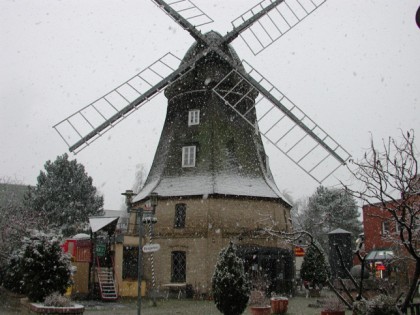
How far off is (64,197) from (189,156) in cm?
2091

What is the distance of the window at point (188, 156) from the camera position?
2316cm

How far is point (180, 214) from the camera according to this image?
22.6 meters

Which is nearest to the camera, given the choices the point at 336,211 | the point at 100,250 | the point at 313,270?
the point at 100,250

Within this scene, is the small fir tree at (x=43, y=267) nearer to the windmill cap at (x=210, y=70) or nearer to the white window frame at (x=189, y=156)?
the white window frame at (x=189, y=156)

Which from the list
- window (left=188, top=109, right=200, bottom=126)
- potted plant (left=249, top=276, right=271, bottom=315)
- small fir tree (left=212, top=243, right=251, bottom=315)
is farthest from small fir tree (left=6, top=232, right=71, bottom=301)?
window (left=188, top=109, right=200, bottom=126)

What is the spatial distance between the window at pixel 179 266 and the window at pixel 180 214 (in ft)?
4.33

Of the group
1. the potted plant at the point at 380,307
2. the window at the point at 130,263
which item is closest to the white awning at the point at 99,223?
the window at the point at 130,263

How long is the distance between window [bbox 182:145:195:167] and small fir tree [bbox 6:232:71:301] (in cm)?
1074

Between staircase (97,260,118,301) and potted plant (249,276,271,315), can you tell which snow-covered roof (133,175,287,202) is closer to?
staircase (97,260,118,301)

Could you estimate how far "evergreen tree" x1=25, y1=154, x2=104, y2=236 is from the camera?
1555 inches

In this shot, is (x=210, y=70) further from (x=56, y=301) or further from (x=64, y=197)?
(x=64, y=197)

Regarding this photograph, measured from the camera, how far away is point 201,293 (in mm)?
21047

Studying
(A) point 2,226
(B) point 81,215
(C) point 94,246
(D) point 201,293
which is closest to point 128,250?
(C) point 94,246

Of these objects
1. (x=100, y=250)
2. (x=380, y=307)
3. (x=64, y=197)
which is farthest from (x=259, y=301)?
(x=64, y=197)
